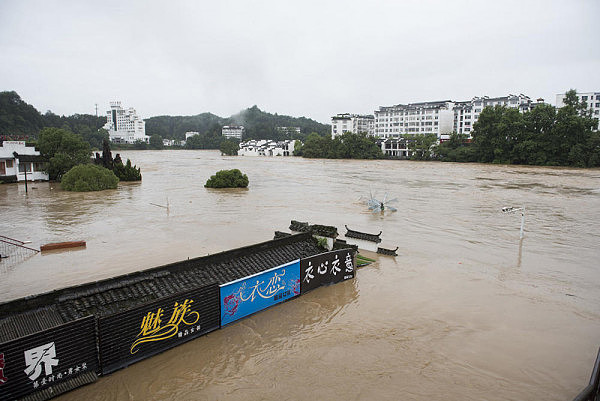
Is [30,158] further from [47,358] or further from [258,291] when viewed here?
[47,358]

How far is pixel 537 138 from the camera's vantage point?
240ft

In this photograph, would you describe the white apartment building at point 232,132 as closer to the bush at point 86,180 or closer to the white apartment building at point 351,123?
the white apartment building at point 351,123

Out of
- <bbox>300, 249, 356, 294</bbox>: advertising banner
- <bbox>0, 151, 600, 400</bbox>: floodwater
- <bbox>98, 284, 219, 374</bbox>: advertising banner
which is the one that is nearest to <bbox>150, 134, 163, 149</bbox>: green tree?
→ <bbox>0, 151, 600, 400</bbox>: floodwater

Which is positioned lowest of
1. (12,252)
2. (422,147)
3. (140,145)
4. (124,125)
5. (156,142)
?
(12,252)

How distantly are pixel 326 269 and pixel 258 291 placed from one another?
9.96 feet

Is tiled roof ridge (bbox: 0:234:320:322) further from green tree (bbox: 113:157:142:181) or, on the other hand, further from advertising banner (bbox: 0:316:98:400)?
green tree (bbox: 113:157:142:181)

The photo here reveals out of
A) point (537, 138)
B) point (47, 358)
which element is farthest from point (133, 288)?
point (537, 138)

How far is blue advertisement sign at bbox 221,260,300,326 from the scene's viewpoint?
980 centimetres

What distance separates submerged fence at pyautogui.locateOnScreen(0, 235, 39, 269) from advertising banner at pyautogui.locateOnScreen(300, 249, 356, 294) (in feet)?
39.9

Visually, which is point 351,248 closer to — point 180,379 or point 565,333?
point 565,333

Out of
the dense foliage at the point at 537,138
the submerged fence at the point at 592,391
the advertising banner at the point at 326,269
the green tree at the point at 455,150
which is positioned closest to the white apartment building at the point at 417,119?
the green tree at the point at 455,150

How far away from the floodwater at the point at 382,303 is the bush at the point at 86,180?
6.56 metres

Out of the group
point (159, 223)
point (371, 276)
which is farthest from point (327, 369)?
point (159, 223)

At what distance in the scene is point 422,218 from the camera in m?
26.5
